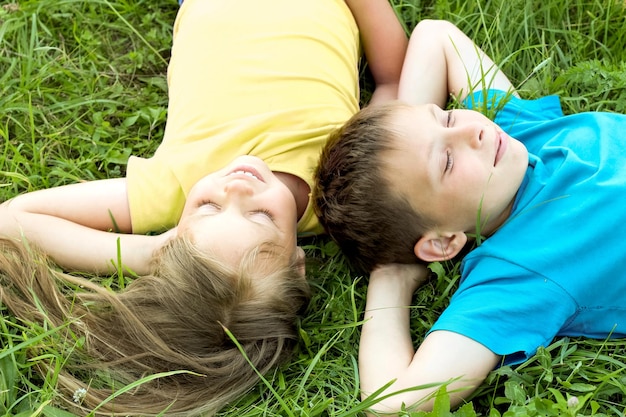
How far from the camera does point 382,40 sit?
360cm

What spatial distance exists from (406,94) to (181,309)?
148 cm

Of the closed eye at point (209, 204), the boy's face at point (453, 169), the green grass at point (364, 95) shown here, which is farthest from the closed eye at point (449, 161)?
the closed eye at point (209, 204)

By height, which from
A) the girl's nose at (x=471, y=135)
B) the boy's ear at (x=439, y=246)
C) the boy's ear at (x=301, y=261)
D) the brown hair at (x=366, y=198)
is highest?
the girl's nose at (x=471, y=135)

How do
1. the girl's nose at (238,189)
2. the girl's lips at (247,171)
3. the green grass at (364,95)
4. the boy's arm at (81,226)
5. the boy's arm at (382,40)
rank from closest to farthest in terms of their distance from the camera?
the green grass at (364,95)
the girl's nose at (238,189)
the girl's lips at (247,171)
the boy's arm at (81,226)
the boy's arm at (382,40)

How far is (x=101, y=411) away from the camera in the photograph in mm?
2535

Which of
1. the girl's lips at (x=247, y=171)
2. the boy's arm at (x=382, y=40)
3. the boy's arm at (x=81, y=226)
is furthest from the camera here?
the boy's arm at (x=382, y=40)

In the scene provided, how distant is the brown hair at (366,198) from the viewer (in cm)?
272

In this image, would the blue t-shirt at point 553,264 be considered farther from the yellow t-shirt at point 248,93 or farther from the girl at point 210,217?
the yellow t-shirt at point 248,93

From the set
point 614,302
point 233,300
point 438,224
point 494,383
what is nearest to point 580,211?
point 614,302

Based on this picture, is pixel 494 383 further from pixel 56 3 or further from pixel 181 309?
pixel 56 3

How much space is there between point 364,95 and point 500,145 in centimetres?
113

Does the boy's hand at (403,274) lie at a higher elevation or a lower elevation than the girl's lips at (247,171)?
lower

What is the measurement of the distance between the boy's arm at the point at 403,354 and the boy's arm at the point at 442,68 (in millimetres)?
942

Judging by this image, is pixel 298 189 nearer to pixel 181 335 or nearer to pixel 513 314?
pixel 181 335
